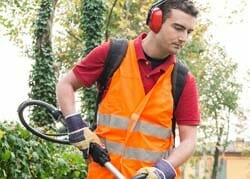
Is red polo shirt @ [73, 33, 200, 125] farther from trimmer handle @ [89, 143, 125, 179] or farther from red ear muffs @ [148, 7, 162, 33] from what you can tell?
trimmer handle @ [89, 143, 125, 179]

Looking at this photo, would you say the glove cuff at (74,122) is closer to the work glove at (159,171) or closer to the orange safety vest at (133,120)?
the orange safety vest at (133,120)

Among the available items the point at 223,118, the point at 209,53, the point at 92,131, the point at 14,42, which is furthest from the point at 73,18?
the point at 92,131

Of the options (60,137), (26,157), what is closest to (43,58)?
(26,157)

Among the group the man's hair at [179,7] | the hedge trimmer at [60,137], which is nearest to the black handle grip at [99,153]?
the hedge trimmer at [60,137]

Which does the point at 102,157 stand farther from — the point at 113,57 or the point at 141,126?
the point at 113,57

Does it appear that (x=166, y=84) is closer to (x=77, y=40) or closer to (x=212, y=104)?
(x=77, y=40)

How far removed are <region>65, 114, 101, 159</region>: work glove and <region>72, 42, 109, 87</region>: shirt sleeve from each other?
210mm

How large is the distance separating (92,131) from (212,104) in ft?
107

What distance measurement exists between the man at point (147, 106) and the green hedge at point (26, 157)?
1.40 meters

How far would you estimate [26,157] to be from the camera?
5.58m

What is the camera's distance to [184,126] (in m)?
3.68

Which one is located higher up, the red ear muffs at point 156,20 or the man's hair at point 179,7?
the man's hair at point 179,7

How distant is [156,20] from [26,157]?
241 centimetres

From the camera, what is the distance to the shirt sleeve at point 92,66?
3643 millimetres
